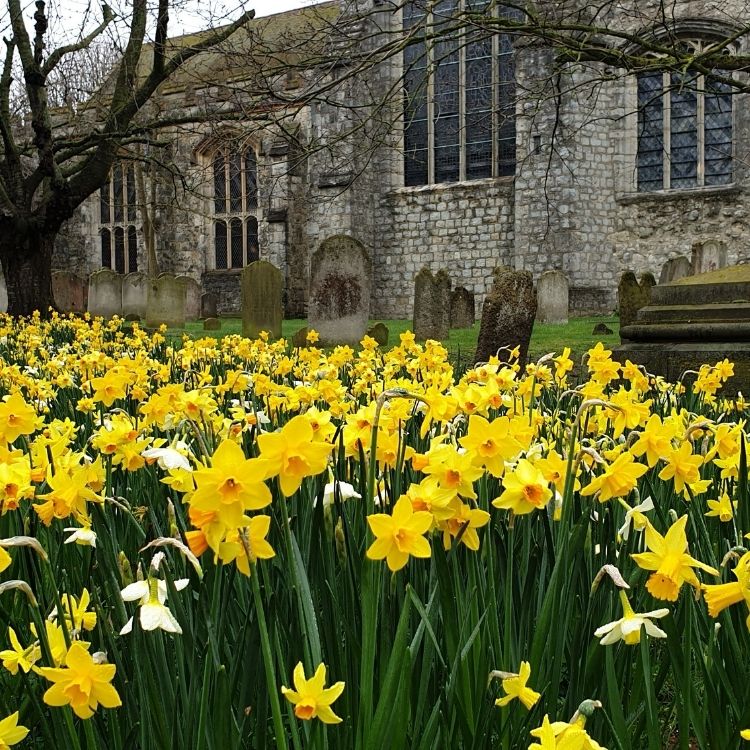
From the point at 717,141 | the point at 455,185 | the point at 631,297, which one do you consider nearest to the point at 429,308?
the point at 631,297

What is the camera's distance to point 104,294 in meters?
17.3

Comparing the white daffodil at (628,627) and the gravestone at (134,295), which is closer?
the white daffodil at (628,627)

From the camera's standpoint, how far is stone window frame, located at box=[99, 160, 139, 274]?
2817 cm

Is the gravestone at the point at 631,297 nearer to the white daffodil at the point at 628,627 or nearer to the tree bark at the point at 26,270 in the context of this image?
the white daffodil at the point at 628,627

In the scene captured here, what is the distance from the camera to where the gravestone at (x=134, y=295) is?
1816 centimetres

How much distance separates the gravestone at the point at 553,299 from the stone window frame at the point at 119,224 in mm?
16308

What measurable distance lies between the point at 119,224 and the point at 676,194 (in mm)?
17763

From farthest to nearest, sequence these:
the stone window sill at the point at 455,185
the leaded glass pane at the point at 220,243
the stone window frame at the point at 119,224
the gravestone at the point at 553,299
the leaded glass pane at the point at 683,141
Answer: the stone window frame at the point at 119,224 → the leaded glass pane at the point at 220,243 → the stone window sill at the point at 455,185 → the leaded glass pane at the point at 683,141 → the gravestone at the point at 553,299

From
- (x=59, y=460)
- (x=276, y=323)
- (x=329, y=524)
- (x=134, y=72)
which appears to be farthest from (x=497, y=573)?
(x=134, y=72)

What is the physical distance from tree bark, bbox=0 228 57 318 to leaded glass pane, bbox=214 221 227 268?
430 inches

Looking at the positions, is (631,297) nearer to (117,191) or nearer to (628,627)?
(628,627)

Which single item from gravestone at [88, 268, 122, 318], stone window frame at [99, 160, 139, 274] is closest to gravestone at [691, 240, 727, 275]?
gravestone at [88, 268, 122, 318]

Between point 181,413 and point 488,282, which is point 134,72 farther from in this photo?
point 181,413

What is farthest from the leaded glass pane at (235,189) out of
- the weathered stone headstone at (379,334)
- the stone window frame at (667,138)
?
the weathered stone headstone at (379,334)
